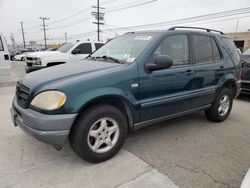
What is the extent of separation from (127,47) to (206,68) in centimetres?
148

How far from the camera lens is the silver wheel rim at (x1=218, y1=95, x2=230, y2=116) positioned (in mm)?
4270

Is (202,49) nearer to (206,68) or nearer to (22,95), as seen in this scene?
(206,68)

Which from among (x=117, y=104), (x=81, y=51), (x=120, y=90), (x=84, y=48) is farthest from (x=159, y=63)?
(x=84, y=48)

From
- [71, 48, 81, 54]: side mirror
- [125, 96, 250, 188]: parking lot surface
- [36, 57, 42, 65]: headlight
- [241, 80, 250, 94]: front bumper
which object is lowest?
[125, 96, 250, 188]: parking lot surface

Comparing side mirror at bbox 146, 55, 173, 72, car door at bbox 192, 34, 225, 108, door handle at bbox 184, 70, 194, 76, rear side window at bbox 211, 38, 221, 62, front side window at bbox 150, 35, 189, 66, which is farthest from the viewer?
rear side window at bbox 211, 38, 221, 62

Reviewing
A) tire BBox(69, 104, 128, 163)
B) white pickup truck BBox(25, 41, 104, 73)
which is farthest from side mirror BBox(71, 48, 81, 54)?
tire BBox(69, 104, 128, 163)

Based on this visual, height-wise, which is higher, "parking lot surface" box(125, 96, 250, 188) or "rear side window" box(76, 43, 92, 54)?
"rear side window" box(76, 43, 92, 54)

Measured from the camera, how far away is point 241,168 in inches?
105

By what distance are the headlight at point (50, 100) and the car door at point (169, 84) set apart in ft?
3.55

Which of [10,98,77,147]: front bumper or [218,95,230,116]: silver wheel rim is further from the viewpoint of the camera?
[218,95,230,116]: silver wheel rim

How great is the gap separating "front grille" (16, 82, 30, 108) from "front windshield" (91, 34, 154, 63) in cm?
135

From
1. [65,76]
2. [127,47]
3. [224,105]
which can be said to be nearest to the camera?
[65,76]

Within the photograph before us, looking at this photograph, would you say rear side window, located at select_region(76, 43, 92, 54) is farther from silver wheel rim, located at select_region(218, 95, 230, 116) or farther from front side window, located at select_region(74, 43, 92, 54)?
silver wheel rim, located at select_region(218, 95, 230, 116)

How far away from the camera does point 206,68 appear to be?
12.1 feet
